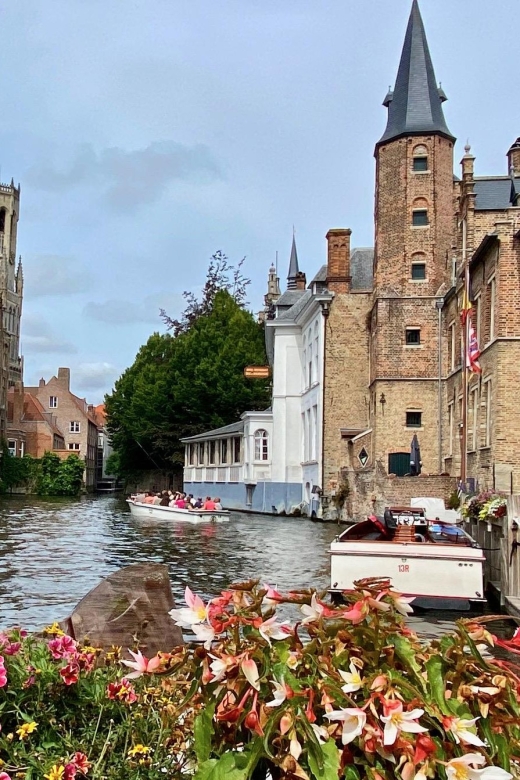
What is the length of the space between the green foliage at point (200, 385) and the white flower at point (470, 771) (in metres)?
53.1

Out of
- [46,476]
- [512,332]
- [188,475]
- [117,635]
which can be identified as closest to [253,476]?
[188,475]

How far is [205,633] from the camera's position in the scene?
8.46ft

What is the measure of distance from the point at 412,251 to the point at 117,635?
1272 inches

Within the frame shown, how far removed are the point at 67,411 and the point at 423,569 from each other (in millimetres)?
82695

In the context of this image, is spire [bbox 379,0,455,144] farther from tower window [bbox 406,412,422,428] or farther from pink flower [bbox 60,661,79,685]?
pink flower [bbox 60,661,79,685]

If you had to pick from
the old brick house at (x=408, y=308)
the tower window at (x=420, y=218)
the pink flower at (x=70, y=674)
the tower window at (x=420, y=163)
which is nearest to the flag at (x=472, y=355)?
the old brick house at (x=408, y=308)

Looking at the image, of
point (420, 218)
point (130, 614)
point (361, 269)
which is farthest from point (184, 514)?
point (130, 614)

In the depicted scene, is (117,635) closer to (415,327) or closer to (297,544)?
(297,544)

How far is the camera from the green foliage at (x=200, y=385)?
5625 cm

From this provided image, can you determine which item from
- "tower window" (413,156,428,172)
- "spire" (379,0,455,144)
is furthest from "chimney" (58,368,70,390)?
"tower window" (413,156,428,172)

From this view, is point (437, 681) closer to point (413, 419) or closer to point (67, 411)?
point (413, 419)

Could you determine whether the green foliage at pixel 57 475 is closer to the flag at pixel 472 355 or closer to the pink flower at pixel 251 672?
the flag at pixel 472 355

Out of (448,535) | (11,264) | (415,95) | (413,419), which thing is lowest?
(448,535)

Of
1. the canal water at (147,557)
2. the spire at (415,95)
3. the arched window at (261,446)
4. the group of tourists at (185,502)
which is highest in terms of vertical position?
the spire at (415,95)
